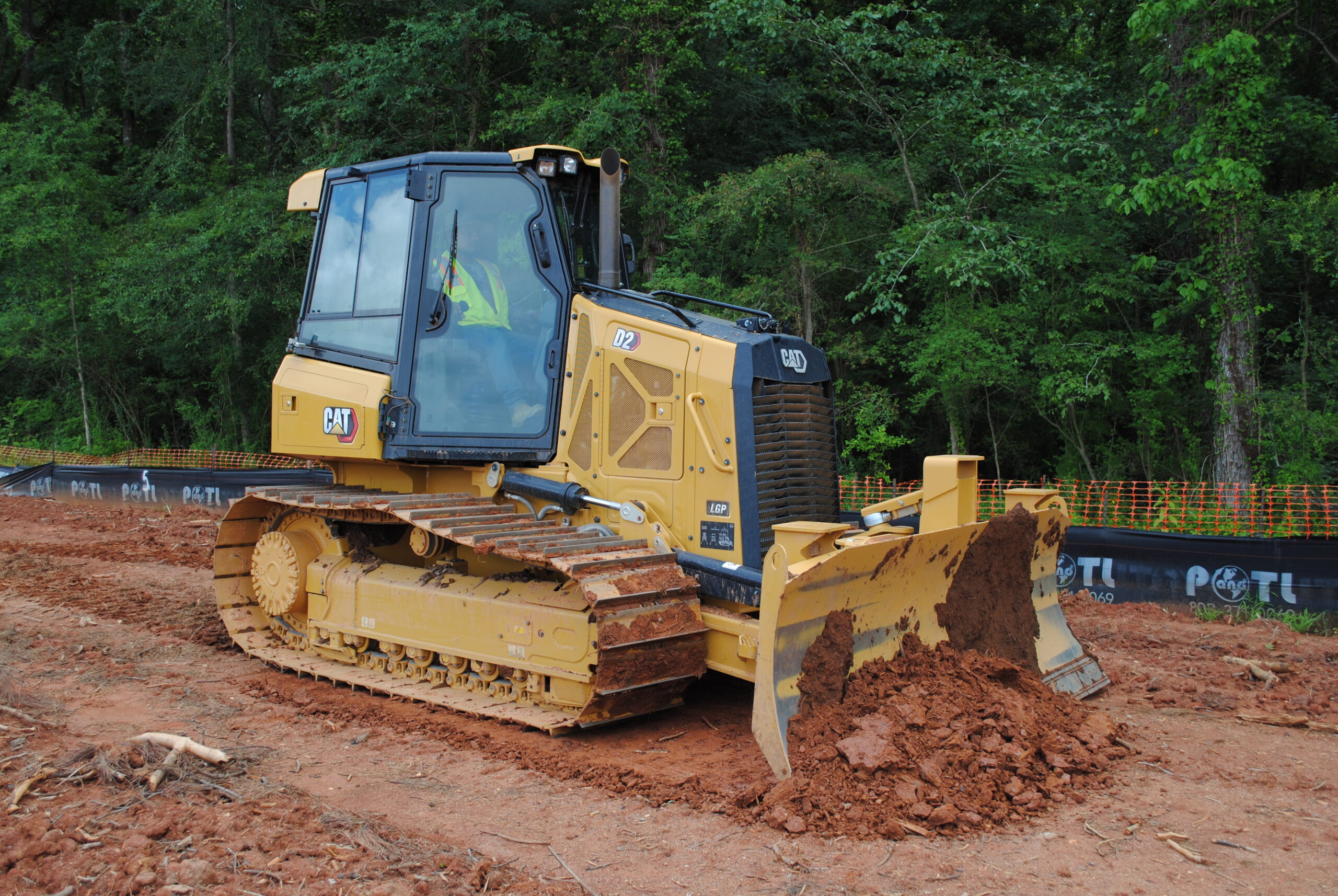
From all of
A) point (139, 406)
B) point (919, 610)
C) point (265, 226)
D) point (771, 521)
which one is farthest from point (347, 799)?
point (139, 406)

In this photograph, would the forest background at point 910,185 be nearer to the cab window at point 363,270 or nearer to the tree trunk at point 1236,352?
the tree trunk at point 1236,352

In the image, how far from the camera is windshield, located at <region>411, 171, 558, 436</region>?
605 cm

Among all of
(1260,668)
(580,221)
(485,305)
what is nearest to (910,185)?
(580,221)

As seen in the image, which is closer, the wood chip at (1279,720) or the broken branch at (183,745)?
the broken branch at (183,745)

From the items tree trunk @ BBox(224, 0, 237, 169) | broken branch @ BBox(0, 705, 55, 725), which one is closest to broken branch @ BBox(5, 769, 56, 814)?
broken branch @ BBox(0, 705, 55, 725)

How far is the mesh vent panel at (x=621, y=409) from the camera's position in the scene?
5676mm

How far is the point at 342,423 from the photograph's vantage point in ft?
21.2

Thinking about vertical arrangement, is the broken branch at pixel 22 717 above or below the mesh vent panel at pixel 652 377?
below

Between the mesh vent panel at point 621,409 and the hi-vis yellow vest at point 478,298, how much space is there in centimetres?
83

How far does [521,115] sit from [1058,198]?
7.33m

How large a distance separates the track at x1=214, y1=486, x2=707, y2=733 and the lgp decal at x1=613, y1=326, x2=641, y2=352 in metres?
1.08

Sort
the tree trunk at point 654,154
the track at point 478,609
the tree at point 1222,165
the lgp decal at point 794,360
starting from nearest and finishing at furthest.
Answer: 1. the track at point 478,609
2. the lgp decal at point 794,360
3. the tree at point 1222,165
4. the tree trunk at point 654,154

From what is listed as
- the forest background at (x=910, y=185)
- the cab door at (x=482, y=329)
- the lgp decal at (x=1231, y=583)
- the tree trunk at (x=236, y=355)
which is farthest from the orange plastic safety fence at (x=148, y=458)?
the lgp decal at (x=1231, y=583)

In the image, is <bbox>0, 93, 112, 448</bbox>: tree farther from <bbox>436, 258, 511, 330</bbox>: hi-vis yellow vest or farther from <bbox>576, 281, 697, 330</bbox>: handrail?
<bbox>576, 281, 697, 330</bbox>: handrail
